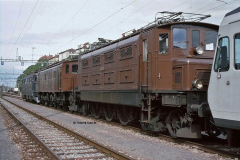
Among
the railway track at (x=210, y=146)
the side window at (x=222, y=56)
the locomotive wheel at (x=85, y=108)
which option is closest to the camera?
the side window at (x=222, y=56)

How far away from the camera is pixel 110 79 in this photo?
12867 millimetres

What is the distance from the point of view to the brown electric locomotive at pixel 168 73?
8359mm

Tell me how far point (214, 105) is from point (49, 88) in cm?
2065

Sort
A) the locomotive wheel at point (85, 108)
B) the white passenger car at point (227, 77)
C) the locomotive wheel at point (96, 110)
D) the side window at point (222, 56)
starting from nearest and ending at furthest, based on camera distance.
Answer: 1. the white passenger car at point (227, 77)
2. the side window at point (222, 56)
3. the locomotive wheel at point (96, 110)
4. the locomotive wheel at point (85, 108)

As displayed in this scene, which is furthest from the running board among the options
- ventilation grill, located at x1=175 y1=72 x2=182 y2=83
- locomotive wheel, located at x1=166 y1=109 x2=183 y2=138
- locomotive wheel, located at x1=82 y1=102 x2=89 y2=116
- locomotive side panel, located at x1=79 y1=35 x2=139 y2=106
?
locomotive wheel, located at x1=82 y1=102 x2=89 y2=116

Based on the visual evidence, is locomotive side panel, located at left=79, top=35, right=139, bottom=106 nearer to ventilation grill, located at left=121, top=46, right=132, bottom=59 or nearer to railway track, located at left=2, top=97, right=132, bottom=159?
ventilation grill, located at left=121, top=46, right=132, bottom=59

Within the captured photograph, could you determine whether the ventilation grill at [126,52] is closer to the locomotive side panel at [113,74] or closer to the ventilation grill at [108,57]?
the locomotive side panel at [113,74]

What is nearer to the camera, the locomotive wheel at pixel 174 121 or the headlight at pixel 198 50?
the locomotive wheel at pixel 174 121

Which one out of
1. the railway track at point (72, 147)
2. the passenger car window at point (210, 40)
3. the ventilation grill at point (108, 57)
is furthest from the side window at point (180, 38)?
the ventilation grill at point (108, 57)

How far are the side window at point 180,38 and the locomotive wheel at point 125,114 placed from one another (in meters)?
3.65

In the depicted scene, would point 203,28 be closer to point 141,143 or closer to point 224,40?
point 224,40

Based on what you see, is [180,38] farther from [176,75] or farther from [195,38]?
[176,75]

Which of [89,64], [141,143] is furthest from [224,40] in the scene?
[89,64]

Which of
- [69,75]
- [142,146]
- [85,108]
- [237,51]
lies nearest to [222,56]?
[237,51]
